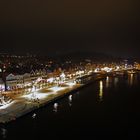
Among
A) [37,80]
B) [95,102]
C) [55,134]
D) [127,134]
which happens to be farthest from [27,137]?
[37,80]

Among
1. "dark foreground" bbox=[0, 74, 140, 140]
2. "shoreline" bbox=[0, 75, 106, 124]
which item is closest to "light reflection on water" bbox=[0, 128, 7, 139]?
"dark foreground" bbox=[0, 74, 140, 140]

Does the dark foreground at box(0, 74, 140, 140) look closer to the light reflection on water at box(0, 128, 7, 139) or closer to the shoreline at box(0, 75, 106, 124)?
the light reflection on water at box(0, 128, 7, 139)

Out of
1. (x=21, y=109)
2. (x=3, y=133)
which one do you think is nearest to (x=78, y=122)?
(x=21, y=109)

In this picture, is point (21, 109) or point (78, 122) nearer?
point (78, 122)

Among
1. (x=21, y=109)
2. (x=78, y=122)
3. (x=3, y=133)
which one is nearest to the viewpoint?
(x=3, y=133)

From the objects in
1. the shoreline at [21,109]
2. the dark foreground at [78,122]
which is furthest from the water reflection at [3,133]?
the shoreline at [21,109]

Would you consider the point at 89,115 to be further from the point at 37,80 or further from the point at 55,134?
the point at 37,80

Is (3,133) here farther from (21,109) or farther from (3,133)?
(21,109)

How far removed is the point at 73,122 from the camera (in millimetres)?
25766

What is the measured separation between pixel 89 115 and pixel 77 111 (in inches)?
86.8

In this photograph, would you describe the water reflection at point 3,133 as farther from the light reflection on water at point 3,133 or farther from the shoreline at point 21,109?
the shoreline at point 21,109

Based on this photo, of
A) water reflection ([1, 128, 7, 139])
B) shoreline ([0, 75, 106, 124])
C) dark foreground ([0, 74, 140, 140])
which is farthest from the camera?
shoreline ([0, 75, 106, 124])

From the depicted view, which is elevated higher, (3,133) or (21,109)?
(21,109)

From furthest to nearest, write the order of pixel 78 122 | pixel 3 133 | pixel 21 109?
pixel 21 109
pixel 78 122
pixel 3 133
